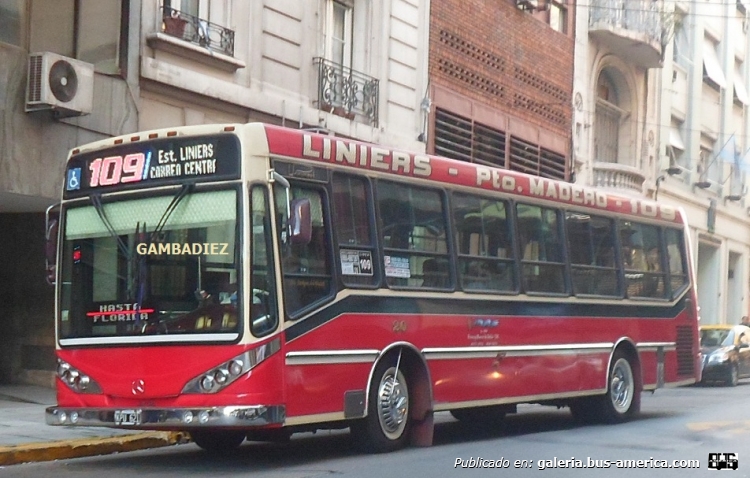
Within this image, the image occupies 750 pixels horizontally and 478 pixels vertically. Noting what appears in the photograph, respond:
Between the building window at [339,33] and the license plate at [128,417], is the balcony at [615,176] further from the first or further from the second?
the license plate at [128,417]

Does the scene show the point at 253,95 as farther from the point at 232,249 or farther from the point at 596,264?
the point at 232,249

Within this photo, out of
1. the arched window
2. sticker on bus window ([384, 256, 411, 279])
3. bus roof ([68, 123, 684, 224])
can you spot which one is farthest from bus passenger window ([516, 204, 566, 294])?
the arched window

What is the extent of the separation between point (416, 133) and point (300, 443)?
11.2 metres

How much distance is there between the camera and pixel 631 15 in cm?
3244

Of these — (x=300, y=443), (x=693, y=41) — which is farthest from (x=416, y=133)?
(x=693, y=41)

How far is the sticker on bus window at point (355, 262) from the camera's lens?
10891 mm

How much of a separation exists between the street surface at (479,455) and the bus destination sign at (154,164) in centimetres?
249

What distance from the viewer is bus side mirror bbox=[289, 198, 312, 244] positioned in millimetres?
9805

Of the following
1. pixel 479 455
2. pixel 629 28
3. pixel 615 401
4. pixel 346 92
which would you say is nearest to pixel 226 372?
pixel 479 455

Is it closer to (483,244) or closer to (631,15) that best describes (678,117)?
(631,15)

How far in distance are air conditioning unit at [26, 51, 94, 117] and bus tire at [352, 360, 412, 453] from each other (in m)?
6.07

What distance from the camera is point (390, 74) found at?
22.2m

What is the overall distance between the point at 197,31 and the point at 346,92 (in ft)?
12.9

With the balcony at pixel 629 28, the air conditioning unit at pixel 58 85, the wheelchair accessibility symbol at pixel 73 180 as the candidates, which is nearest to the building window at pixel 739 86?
the balcony at pixel 629 28
